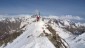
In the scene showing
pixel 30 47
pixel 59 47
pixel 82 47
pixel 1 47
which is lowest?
pixel 82 47

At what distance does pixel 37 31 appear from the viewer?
3900cm

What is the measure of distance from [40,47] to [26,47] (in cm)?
294

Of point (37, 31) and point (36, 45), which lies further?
point (37, 31)

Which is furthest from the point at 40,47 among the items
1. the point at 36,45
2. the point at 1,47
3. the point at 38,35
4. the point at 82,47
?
the point at 82,47

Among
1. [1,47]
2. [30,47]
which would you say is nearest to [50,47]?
[30,47]

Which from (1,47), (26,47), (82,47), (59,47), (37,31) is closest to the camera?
(26,47)

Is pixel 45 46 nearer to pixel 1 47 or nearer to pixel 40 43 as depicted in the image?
pixel 40 43

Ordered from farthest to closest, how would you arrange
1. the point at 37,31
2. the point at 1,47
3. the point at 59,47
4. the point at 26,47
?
the point at 1,47 < the point at 37,31 < the point at 59,47 < the point at 26,47

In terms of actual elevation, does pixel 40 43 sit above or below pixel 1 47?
above

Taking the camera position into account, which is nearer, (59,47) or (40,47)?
(40,47)

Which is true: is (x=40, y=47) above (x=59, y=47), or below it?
above

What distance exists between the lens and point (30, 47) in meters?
28.2

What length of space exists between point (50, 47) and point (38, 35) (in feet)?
24.1

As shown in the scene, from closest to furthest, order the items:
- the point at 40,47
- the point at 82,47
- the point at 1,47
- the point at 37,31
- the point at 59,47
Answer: the point at 40,47, the point at 59,47, the point at 37,31, the point at 1,47, the point at 82,47
